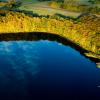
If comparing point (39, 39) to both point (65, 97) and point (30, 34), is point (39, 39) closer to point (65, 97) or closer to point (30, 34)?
point (30, 34)

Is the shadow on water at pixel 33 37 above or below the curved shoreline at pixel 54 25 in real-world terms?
below

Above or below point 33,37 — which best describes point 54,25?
above

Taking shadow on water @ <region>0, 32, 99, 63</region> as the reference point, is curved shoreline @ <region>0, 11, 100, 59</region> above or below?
above

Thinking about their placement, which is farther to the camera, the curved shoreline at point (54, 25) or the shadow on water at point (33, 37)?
the shadow on water at point (33, 37)

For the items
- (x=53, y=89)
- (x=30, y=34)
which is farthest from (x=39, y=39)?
(x=53, y=89)

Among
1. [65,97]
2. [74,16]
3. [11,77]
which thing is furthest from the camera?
[74,16]

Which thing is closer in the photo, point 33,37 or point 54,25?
point 33,37

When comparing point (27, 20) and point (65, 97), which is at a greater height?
point (27, 20)

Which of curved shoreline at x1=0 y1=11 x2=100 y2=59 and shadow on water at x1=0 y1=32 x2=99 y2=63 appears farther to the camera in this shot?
shadow on water at x1=0 y1=32 x2=99 y2=63

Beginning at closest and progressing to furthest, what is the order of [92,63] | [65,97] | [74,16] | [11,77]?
[65,97] < [11,77] < [92,63] < [74,16]

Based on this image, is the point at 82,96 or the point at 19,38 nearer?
the point at 82,96
